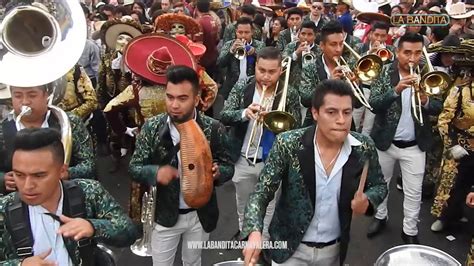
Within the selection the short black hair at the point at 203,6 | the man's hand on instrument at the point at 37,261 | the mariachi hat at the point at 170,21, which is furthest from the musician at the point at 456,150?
the short black hair at the point at 203,6

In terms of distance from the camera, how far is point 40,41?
380cm

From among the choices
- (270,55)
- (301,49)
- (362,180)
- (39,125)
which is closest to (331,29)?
(270,55)

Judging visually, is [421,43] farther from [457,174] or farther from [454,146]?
[457,174]

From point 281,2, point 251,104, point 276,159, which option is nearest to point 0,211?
point 276,159

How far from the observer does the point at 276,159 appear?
3295 mm

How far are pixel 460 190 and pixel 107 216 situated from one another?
14.2ft

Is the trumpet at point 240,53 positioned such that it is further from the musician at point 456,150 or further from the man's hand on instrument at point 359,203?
the man's hand on instrument at point 359,203

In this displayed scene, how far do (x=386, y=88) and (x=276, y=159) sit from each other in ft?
7.91

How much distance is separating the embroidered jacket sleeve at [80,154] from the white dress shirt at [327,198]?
1656 millimetres

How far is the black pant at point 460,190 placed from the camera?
542cm

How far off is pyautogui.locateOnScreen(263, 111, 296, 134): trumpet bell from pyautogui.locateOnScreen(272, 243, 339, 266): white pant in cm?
153

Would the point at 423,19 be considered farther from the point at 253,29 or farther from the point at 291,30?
the point at 253,29

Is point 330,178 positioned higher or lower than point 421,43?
lower

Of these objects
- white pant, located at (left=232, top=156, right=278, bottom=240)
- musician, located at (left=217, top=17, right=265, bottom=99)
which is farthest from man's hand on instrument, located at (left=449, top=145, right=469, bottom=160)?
Result: musician, located at (left=217, top=17, right=265, bottom=99)
